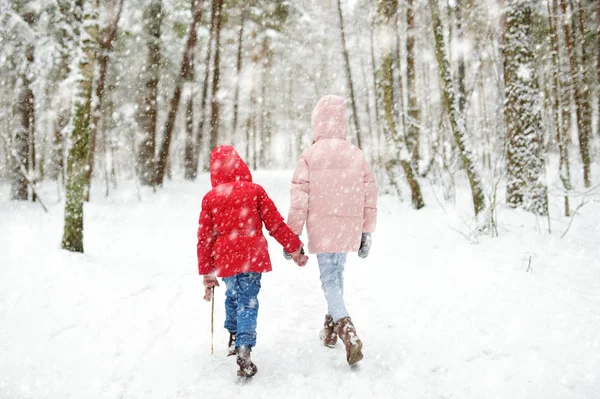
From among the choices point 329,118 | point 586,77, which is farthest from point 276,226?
point 586,77

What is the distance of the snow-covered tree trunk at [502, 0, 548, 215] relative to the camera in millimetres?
7500

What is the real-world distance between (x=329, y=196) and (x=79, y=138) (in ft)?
15.9

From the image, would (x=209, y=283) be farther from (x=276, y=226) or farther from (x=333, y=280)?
(x=333, y=280)

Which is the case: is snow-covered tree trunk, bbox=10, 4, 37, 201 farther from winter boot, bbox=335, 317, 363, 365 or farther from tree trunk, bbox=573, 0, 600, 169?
tree trunk, bbox=573, 0, 600, 169

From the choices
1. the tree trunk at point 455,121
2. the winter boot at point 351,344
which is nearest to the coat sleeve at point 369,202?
the winter boot at point 351,344

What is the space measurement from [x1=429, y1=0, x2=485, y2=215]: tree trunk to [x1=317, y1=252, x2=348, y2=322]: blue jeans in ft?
15.1

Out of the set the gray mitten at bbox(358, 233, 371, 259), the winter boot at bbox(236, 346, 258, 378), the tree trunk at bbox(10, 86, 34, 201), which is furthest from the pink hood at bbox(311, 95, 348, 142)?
the tree trunk at bbox(10, 86, 34, 201)

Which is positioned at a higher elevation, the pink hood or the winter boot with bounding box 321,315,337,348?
the pink hood

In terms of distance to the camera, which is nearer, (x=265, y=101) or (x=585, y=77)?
(x=585, y=77)

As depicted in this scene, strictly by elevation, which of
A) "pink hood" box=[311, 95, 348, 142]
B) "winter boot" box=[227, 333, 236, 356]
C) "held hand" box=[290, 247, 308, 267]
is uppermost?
"pink hood" box=[311, 95, 348, 142]

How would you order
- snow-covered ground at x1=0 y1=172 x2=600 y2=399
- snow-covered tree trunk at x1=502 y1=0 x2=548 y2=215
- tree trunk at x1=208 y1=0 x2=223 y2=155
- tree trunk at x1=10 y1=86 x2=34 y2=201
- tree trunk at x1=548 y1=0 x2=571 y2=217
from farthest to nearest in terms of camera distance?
1. tree trunk at x1=208 y1=0 x2=223 y2=155
2. tree trunk at x1=10 y1=86 x2=34 y2=201
3. tree trunk at x1=548 y1=0 x2=571 y2=217
4. snow-covered tree trunk at x1=502 y1=0 x2=548 y2=215
5. snow-covered ground at x1=0 y1=172 x2=600 y2=399

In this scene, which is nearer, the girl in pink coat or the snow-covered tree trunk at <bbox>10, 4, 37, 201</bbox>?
the girl in pink coat

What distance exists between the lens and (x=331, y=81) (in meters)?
27.6

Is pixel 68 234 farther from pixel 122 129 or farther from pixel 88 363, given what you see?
pixel 122 129
